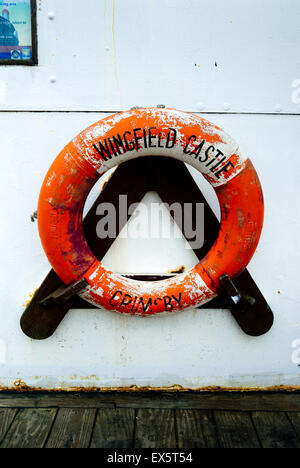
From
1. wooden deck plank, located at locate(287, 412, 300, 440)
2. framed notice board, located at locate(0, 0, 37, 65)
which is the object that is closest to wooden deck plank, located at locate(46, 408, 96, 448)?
wooden deck plank, located at locate(287, 412, 300, 440)

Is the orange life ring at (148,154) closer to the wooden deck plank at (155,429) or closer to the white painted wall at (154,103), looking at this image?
the white painted wall at (154,103)

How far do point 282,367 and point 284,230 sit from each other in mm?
521

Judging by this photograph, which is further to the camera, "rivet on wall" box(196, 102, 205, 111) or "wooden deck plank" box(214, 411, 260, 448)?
"rivet on wall" box(196, 102, 205, 111)

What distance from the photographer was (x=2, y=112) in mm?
1419

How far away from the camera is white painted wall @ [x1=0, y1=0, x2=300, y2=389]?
139 cm

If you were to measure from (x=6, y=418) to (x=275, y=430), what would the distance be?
90 centimetres

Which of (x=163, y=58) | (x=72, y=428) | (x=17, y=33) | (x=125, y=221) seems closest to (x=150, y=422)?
(x=72, y=428)

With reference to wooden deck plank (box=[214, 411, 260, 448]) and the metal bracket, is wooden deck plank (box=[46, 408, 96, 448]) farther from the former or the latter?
wooden deck plank (box=[214, 411, 260, 448])

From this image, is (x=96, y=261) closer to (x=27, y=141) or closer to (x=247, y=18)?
(x=27, y=141)

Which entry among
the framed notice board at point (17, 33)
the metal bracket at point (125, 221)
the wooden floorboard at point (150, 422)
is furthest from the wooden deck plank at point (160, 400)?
the framed notice board at point (17, 33)

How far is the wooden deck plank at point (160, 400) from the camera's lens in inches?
54.6

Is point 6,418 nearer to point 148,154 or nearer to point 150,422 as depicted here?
point 150,422

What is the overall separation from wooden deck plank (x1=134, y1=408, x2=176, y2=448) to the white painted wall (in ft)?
0.48

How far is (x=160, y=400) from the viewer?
1.42 metres
